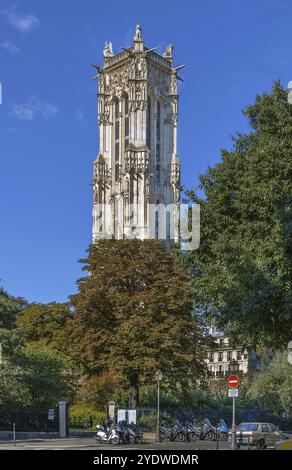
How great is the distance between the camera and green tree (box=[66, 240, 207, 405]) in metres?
47.8

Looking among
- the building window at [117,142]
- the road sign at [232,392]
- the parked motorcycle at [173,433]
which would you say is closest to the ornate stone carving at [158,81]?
the building window at [117,142]

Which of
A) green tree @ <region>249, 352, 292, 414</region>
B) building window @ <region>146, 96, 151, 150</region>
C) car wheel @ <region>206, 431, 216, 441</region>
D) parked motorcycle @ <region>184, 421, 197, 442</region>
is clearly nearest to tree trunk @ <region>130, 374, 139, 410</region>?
car wheel @ <region>206, 431, 216, 441</region>

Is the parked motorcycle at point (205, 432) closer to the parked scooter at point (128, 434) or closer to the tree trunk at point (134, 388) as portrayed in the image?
the tree trunk at point (134, 388)

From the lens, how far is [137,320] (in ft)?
157

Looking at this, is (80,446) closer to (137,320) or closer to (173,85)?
(137,320)

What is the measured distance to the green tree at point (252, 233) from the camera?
25.1 m

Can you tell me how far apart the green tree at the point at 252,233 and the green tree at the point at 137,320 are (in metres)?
13.7

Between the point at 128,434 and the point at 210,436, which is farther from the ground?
the point at 128,434

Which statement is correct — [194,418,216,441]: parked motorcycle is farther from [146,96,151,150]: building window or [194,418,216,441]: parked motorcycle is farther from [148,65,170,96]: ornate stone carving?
[148,65,170,96]: ornate stone carving

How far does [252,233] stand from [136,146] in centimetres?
8890

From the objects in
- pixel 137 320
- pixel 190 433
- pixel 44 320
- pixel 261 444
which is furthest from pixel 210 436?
pixel 44 320

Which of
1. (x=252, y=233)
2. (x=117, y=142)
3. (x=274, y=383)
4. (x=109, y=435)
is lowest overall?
(x=109, y=435)

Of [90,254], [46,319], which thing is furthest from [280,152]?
[46,319]

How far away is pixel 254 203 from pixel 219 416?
3386cm
